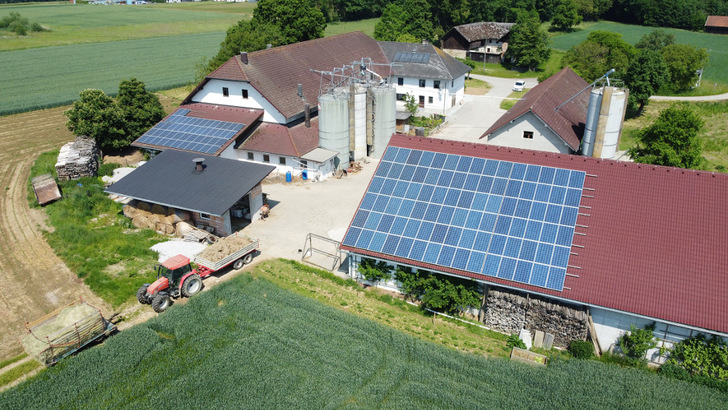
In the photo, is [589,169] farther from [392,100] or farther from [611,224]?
[392,100]

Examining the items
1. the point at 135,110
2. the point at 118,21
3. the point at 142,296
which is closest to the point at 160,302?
the point at 142,296

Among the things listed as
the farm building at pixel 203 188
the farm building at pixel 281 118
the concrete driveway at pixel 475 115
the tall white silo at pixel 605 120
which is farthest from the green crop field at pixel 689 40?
the farm building at pixel 203 188

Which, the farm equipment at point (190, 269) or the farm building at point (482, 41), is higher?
the farm building at point (482, 41)

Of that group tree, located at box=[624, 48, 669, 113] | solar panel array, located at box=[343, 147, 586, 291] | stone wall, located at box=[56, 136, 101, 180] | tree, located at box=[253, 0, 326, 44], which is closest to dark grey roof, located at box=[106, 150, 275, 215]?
stone wall, located at box=[56, 136, 101, 180]

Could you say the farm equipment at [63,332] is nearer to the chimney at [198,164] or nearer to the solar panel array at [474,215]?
the solar panel array at [474,215]

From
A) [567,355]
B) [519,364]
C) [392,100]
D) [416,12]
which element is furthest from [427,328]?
[416,12]

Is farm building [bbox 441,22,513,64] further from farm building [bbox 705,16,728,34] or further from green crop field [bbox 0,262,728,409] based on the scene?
green crop field [bbox 0,262,728,409]
